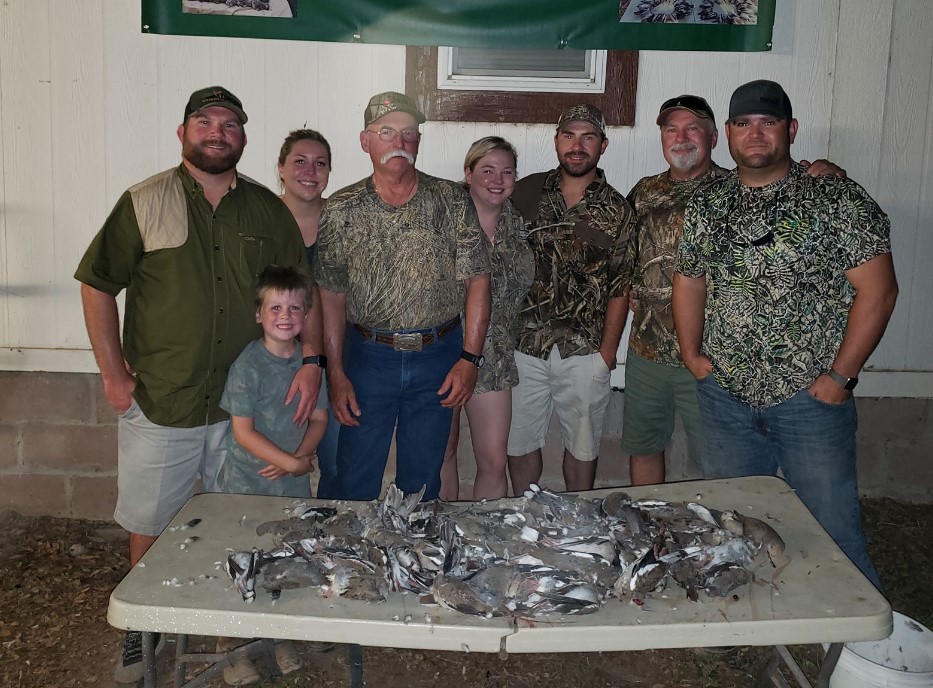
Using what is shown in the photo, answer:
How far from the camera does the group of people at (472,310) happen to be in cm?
333

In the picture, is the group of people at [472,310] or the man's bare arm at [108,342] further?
the man's bare arm at [108,342]

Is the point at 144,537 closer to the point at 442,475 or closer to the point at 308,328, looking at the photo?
the point at 308,328

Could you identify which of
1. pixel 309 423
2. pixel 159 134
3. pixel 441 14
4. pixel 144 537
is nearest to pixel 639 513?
pixel 309 423

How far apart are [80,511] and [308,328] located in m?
2.33

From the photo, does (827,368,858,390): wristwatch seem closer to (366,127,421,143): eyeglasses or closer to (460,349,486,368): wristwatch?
(460,349,486,368): wristwatch

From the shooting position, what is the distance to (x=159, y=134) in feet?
15.6

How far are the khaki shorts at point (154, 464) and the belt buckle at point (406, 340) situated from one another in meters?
0.81

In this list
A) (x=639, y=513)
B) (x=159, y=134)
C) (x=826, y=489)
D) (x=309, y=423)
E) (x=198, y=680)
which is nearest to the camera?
(x=639, y=513)

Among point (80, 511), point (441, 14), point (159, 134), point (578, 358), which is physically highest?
point (441, 14)

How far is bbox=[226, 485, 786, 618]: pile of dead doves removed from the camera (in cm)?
249

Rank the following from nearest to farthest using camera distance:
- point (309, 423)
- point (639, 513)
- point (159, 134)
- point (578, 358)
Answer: point (639, 513) → point (309, 423) → point (578, 358) → point (159, 134)

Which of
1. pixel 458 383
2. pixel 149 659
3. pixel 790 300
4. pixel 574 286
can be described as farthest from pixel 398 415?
pixel 790 300

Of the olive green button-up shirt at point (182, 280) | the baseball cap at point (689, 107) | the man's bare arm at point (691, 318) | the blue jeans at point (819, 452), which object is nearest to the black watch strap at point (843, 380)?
the blue jeans at point (819, 452)

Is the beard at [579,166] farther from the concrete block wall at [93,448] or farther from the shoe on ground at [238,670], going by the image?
the shoe on ground at [238,670]
